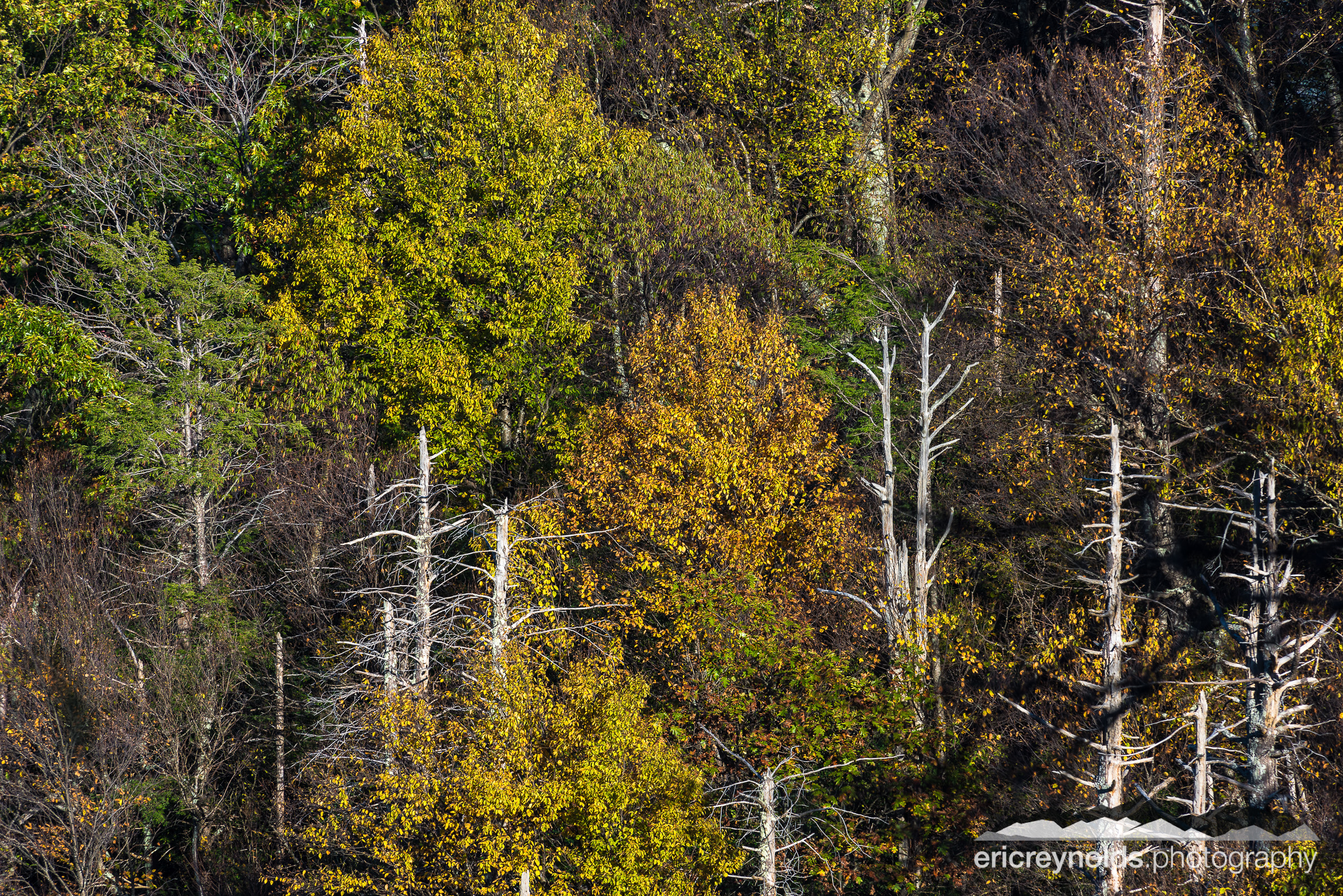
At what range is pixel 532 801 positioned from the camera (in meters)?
27.5

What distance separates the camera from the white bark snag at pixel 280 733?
115 feet

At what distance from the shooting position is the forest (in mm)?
28672

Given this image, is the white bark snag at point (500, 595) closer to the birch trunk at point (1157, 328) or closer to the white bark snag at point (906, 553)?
the white bark snag at point (906, 553)

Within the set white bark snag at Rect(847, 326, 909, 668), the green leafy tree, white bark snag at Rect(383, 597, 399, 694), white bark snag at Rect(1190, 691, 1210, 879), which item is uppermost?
the green leafy tree

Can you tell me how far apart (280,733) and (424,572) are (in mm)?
11172

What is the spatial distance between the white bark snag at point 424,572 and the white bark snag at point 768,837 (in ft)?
23.5

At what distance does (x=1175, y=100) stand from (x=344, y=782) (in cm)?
2611

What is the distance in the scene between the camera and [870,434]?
36281 millimetres

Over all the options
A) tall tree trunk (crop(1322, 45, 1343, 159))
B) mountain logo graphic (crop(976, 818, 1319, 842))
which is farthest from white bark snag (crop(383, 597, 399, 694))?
tall tree trunk (crop(1322, 45, 1343, 159))

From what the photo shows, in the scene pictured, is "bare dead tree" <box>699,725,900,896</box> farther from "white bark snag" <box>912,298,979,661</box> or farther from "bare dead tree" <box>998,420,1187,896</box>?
"bare dead tree" <box>998,420,1187,896</box>

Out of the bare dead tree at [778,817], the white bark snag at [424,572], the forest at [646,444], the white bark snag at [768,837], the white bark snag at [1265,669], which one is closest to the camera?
the white bark snag at [1265,669]

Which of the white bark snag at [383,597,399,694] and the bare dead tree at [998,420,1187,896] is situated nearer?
the bare dead tree at [998,420,1187,896]

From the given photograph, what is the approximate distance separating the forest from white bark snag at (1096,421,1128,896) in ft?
3.85

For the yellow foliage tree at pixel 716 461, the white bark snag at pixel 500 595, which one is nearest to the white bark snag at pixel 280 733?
the yellow foliage tree at pixel 716 461
